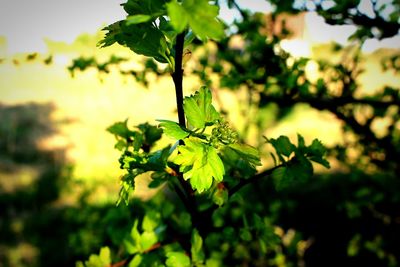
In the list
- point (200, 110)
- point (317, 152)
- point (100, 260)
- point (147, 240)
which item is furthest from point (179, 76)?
point (100, 260)

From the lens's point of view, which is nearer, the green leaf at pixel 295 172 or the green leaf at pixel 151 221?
the green leaf at pixel 295 172

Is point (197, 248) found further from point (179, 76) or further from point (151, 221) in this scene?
point (179, 76)

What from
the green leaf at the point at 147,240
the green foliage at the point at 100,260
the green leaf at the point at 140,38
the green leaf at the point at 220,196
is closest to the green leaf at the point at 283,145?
the green leaf at the point at 220,196

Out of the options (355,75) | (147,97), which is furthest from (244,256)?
(147,97)

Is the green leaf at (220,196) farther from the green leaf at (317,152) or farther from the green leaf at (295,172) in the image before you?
the green leaf at (317,152)

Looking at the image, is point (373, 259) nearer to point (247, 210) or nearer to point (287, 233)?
point (287, 233)
